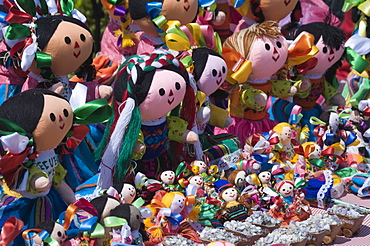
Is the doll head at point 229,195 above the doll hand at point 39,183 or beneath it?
beneath

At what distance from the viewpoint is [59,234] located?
2559 millimetres

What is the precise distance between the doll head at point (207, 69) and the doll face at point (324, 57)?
101 cm

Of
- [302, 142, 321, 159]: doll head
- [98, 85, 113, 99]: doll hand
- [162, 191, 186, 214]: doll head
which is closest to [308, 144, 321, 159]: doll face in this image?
[302, 142, 321, 159]: doll head

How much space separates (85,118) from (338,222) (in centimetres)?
144

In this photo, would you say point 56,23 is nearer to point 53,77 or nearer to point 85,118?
point 53,77

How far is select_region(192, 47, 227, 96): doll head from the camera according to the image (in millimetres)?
3705

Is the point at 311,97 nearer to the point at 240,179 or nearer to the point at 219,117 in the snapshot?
the point at 219,117

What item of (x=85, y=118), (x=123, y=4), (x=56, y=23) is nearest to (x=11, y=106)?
(x=85, y=118)

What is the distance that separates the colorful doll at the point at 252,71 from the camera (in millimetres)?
3996

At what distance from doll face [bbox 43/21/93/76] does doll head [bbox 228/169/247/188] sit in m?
1.14

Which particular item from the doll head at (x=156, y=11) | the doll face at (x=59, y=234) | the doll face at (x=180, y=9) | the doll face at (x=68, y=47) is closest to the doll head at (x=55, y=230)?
the doll face at (x=59, y=234)

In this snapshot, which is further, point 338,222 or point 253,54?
point 253,54

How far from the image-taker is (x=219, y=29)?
5.28m

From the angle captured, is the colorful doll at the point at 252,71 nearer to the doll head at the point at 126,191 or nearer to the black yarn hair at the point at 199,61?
the black yarn hair at the point at 199,61
